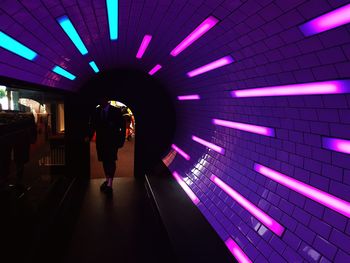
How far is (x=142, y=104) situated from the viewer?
311 inches

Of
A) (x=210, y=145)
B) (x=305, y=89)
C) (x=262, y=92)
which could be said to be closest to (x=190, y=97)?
(x=210, y=145)

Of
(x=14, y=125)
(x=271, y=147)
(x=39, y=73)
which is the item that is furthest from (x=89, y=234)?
(x=271, y=147)

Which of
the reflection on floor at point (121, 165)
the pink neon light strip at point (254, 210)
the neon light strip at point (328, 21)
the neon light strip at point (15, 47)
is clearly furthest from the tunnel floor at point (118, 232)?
the neon light strip at point (328, 21)

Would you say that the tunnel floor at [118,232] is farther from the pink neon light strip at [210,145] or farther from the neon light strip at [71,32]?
the neon light strip at [71,32]

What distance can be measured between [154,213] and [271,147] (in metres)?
2.98

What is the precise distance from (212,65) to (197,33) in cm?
75

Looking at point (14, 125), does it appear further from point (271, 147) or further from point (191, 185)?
point (191, 185)

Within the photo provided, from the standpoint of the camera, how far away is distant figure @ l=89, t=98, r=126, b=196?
21.2 ft

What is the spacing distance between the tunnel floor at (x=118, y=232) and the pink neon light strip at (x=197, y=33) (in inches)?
107

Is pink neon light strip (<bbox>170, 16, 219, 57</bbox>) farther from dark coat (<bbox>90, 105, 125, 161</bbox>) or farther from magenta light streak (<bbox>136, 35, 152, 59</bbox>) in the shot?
dark coat (<bbox>90, 105, 125, 161</bbox>)

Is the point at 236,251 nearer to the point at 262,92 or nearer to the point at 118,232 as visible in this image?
the point at 262,92

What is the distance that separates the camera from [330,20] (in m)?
1.69

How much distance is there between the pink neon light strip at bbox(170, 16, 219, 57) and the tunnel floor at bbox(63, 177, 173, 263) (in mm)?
2707

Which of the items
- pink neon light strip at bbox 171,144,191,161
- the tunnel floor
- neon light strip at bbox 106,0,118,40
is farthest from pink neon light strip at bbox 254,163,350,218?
pink neon light strip at bbox 171,144,191,161
